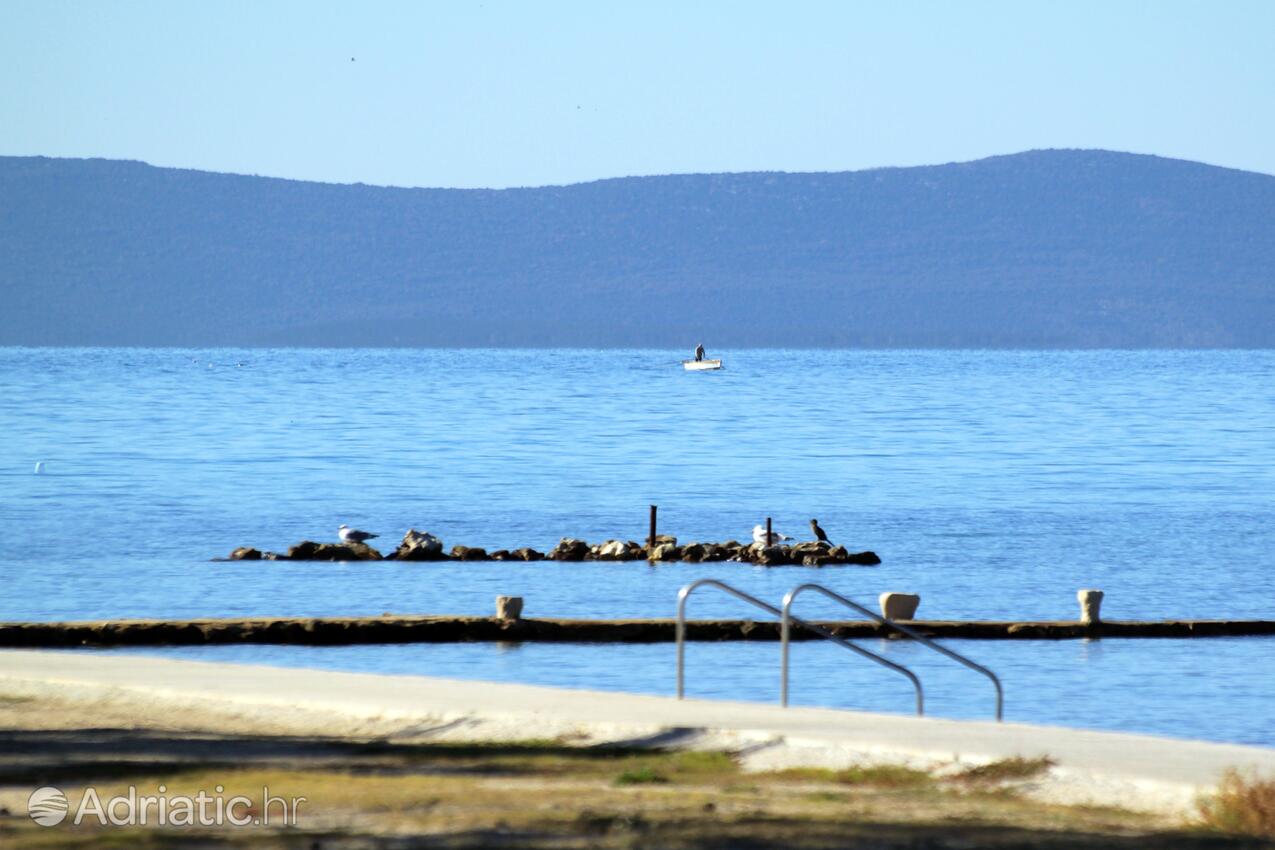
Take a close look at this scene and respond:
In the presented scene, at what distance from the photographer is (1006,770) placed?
11.5 metres

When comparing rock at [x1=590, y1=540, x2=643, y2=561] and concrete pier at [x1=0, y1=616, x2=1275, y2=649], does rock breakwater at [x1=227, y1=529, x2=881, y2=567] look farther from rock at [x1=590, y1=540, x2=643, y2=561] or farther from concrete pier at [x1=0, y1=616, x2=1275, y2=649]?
concrete pier at [x1=0, y1=616, x2=1275, y2=649]

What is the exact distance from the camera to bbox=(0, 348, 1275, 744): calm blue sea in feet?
79.8

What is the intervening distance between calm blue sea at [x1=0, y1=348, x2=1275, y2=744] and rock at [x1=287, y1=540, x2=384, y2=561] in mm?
1566

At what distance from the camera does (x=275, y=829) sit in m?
9.88

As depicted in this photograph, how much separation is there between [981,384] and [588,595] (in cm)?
16382

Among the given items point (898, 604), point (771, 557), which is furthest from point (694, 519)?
point (898, 604)

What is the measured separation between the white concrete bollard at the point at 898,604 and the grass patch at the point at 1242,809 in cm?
1459

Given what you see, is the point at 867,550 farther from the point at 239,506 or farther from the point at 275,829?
the point at 275,829

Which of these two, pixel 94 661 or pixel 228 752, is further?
pixel 94 661

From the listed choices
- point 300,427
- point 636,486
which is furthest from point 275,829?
point 300,427

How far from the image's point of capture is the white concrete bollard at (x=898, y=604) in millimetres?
25281

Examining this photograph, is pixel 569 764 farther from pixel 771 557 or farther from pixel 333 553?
pixel 333 553

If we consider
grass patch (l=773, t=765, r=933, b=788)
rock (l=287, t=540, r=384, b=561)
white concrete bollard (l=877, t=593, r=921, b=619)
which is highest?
grass patch (l=773, t=765, r=933, b=788)

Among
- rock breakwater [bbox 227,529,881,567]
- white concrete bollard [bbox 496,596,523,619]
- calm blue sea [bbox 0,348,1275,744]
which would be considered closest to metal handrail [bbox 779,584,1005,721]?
calm blue sea [bbox 0,348,1275,744]
